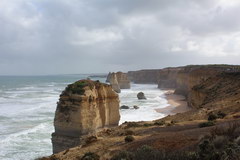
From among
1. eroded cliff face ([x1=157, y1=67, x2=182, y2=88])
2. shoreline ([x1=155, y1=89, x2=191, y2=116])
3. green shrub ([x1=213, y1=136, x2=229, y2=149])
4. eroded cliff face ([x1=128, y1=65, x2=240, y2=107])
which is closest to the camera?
green shrub ([x1=213, y1=136, x2=229, y2=149])

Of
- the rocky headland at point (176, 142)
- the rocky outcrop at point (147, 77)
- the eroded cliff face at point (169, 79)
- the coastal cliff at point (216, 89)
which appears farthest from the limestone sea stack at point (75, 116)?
the rocky outcrop at point (147, 77)

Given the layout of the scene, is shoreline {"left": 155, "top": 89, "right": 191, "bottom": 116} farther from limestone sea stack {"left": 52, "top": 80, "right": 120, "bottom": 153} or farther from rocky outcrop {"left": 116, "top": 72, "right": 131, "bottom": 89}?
rocky outcrop {"left": 116, "top": 72, "right": 131, "bottom": 89}

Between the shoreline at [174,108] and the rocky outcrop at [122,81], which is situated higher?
the rocky outcrop at [122,81]

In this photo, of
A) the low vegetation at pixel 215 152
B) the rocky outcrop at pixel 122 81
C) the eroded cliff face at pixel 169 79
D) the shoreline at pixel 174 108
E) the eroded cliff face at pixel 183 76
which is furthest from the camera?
the eroded cliff face at pixel 169 79

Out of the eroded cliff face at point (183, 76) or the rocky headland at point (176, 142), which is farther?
the eroded cliff face at point (183, 76)

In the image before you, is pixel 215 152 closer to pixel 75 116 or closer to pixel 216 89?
pixel 75 116

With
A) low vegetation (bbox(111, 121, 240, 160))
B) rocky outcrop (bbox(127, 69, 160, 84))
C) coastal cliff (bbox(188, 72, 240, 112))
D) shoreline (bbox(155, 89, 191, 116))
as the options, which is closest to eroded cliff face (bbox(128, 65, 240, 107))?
rocky outcrop (bbox(127, 69, 160, 84))

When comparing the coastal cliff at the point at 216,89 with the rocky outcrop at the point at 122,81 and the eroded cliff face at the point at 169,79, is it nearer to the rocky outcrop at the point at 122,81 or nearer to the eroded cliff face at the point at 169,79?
the rocky outcrop at the point at 122,81

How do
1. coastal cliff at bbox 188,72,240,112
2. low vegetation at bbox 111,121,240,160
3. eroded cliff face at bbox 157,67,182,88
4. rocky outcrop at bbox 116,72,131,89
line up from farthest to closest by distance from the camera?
eroded cliff face at bbox 157,67,182,88
rocky outcrop at bbox 116,72,131,89
coastal cliff at bbox 188,72,240,112
low vegetation at bbox 111,121,240,160

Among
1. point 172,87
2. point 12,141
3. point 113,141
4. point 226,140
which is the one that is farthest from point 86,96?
point 172,87

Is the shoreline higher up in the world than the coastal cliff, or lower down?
lower down

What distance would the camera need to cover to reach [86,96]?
19.8 m

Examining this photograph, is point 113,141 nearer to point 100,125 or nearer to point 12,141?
point 100,125

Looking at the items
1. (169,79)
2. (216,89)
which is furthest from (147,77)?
(216,89)
